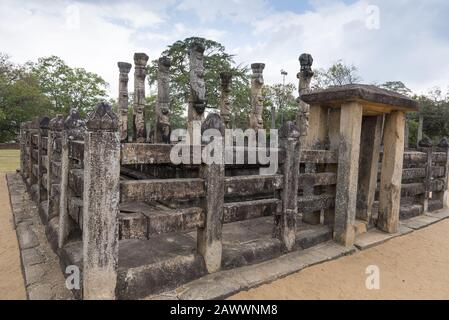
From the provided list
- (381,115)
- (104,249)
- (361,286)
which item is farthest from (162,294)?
(381,115)

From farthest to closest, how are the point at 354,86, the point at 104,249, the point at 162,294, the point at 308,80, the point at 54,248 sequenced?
1. the point at 308,80
2. the point at 354,86
3. the point at 54,248
4. the point at 162,294
5. the point at 104,249

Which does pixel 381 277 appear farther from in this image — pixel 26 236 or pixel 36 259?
pixel 26 236

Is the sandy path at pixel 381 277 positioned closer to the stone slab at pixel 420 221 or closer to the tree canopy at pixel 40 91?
the stone slab at pixel 420 221

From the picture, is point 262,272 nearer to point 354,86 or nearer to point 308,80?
point 354,86

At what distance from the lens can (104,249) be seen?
2.50m

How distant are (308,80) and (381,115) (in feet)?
21.6

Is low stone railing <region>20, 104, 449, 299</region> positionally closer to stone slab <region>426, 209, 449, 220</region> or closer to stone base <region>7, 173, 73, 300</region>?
stone base <region>7, 173, 73, 300</region>

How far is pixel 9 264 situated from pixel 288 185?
3.42 meters

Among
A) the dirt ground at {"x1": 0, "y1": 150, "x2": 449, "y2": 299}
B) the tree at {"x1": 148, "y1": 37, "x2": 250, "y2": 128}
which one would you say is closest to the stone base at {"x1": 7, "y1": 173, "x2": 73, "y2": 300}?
the dirt ground at {"x1": 0, "y1": 150, "x2": 449, "y2": 299}

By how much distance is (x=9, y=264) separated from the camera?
11.6 ft

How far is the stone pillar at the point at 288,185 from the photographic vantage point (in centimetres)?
373

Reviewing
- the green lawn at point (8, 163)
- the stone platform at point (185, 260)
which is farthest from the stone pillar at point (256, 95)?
the green lawn at point (8, 163)

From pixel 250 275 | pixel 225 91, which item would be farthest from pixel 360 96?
pixel 225 91

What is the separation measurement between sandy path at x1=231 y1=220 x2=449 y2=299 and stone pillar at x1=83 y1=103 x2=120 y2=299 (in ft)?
3.90
